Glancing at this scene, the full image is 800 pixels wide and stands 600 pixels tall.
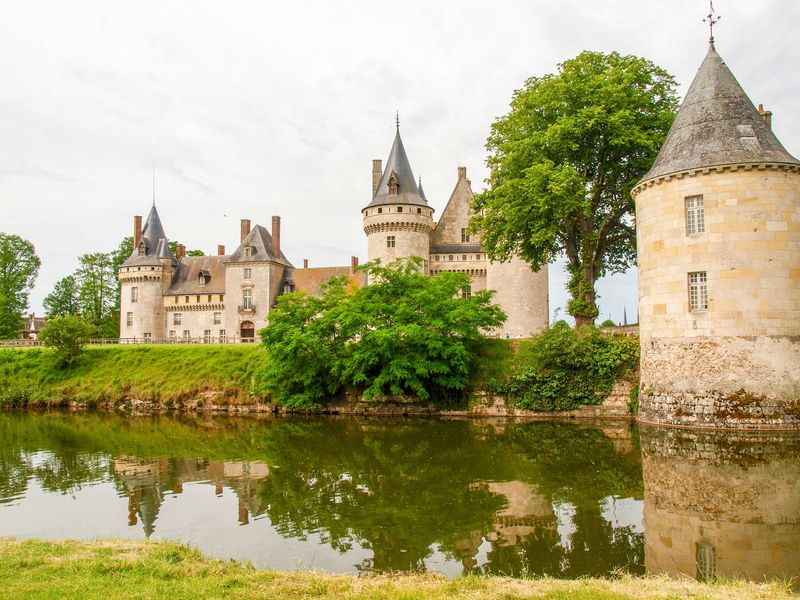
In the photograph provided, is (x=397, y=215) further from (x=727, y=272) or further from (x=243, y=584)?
(x=243, y=584)

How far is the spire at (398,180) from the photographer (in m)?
37.5

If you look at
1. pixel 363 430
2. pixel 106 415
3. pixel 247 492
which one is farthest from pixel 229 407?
pixel 247 492

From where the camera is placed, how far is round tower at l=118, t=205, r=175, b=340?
4569cm

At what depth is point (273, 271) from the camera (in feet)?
145

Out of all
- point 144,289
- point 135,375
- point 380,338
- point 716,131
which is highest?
point 716,131

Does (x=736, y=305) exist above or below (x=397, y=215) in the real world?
below

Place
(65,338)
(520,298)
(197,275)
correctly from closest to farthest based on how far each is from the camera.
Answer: (65,338), (520,298), (197,275)

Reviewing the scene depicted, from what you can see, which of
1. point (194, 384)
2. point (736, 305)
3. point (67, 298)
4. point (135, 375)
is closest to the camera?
point (736, 305)

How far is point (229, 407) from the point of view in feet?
87.2

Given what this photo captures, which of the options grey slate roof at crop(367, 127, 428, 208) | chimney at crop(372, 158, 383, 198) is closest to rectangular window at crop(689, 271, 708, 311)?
grey slate roof at crop(367, 127, 428, 208)

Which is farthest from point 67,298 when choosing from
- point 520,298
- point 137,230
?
point 520,298

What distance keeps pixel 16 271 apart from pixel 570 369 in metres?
45.4

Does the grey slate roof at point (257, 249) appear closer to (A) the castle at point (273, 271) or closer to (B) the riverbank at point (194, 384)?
(A) the castle at point (273, 271)

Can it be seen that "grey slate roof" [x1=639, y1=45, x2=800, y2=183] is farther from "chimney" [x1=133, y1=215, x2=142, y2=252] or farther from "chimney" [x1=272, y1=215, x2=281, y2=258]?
"chimney" [x1=133, y1=215, x2=142, y2=252]
